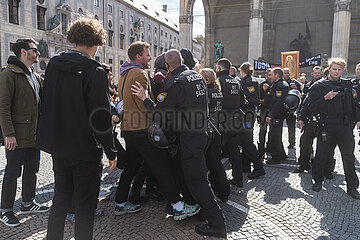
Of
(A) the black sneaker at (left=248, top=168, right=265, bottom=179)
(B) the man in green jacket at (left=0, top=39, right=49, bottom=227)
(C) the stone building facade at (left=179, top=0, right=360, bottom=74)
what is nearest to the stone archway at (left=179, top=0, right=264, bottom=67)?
(C) the stone building facade at (left=179, top=0, right=360, bottom=74)

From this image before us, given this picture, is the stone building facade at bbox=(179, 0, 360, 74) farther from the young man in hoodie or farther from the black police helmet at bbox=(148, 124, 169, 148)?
the black police helmet at bbox=(148, 124, 169, 148)

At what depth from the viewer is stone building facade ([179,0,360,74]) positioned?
1073 inches

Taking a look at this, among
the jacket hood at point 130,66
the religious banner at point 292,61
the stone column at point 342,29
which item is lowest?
the jacket hood at point 130,66

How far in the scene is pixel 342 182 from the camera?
5211 millimetres

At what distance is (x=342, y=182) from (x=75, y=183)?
4692 millimetres

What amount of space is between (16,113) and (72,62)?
5.33 ft

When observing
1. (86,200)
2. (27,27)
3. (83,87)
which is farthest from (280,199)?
(27,27)

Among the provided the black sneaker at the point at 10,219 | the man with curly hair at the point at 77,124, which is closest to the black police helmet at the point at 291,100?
the man with curly hair at the point at 77,124

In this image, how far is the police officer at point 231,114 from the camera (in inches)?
180

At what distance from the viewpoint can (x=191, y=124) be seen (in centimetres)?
314

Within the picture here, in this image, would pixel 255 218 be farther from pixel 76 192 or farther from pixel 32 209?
pixel 32 209

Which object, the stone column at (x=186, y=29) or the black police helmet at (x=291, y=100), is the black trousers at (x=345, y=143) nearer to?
the black police helmet at (x=291, y=100)

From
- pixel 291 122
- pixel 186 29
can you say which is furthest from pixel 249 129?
pixel 186 29

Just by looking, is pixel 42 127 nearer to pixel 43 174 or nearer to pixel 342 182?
pixel 43 174
